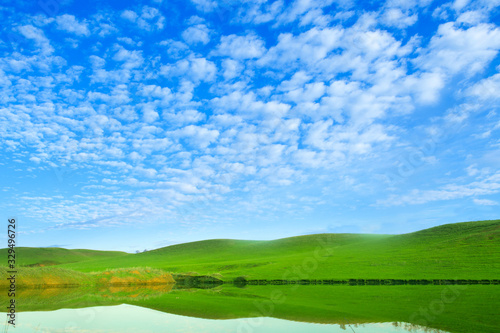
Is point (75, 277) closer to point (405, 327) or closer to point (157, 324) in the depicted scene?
point (157, 324)

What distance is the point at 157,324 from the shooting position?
1367 cm

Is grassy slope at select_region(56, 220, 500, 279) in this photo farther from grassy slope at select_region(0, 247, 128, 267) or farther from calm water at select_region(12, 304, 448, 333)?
grassy slope at select_region(0, 247, 128, 267)

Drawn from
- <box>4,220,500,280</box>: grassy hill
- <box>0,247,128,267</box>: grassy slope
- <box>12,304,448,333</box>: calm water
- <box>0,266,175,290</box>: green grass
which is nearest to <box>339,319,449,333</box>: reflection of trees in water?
<box>12,304,448,333</box>: calm water

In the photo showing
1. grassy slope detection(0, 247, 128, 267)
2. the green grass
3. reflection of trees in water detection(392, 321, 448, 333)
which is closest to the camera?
reflection of trees in water detection(392, 321, 448, 333)

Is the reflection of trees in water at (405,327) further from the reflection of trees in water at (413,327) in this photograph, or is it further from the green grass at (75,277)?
the green grass at (75,277)

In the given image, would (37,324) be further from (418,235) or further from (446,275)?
(418,235)

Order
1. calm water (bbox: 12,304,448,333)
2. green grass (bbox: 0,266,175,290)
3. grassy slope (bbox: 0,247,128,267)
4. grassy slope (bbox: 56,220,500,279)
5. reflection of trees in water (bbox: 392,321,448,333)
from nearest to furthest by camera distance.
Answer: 1. reflection of trees in water (bbox: 392,321,448,333)
2. calm water (bbox: 12,304,448,333)
3. green grass (bbox: 0,266,175,290)
4. grassy slope (bbox: 56,220,500,279)
5. grassy slope (bbox: 0,247,128,267)

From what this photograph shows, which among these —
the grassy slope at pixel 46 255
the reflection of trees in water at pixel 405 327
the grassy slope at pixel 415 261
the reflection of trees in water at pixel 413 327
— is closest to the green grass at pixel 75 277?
the grassy slope at pixel 415 261

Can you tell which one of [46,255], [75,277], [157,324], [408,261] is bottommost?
[408,261]

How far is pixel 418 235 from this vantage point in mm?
72062

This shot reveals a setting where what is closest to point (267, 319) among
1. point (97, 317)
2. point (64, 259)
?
point (97, 317)

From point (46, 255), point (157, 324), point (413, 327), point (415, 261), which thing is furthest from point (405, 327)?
point (46, 255)

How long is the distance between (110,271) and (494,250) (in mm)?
50669

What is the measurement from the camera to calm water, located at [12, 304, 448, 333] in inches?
479
